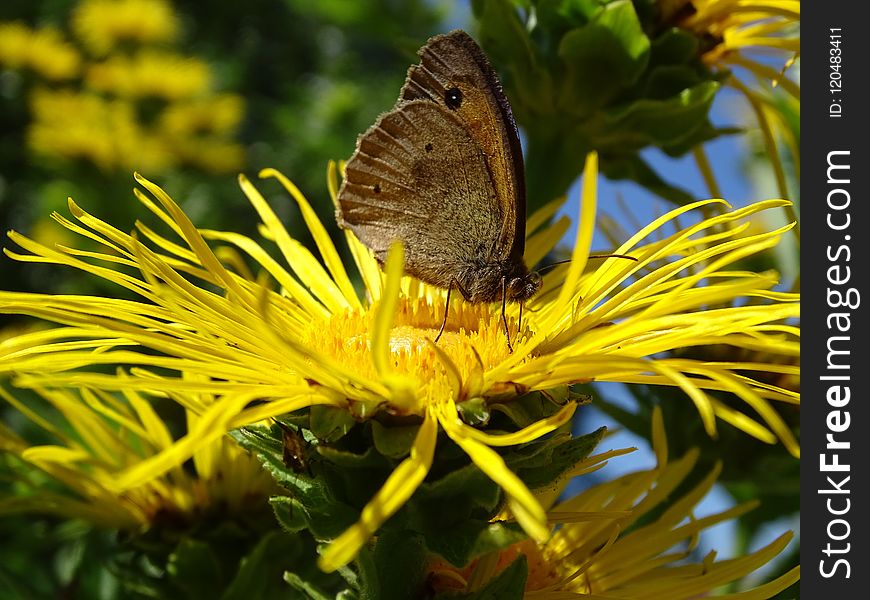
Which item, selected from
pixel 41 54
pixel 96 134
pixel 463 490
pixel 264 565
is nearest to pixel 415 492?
pixel 463 490

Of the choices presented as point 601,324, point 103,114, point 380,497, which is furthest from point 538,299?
point 103,114

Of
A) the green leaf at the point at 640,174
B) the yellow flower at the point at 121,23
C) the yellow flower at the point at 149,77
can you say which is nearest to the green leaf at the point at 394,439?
the green leaf at the point at 640,174

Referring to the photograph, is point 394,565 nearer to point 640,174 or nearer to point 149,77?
point 640,174

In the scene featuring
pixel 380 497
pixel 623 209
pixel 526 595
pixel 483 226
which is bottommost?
pixel 526 595

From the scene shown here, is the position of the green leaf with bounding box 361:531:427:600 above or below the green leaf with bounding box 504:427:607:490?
below

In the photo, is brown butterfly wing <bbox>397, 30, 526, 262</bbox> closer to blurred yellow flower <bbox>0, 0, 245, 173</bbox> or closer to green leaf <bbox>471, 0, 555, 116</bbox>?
green leaf <bbox>471, 0, 555, 116</bbox>

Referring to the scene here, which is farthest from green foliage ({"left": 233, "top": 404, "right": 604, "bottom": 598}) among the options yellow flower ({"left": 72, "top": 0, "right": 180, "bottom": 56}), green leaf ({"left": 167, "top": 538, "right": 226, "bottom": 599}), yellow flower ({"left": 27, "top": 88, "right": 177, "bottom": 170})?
yellow flower ({"left": 72, "top": 0, "right": 180, "bottom": 56})

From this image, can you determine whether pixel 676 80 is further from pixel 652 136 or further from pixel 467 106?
pixel 467 106
